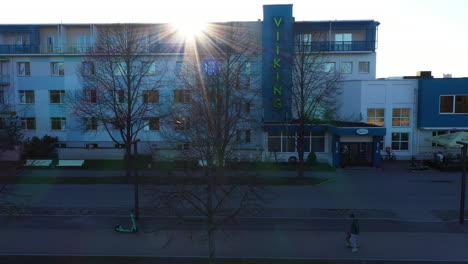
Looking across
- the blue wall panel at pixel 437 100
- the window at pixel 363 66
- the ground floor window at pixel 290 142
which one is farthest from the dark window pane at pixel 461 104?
the ground floor window at pixel 290 142

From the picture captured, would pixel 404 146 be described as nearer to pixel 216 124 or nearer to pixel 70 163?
pixel 216 124

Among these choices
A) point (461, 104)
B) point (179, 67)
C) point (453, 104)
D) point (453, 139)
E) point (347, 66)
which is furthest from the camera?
point (347, 66)

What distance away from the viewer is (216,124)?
1152 cm

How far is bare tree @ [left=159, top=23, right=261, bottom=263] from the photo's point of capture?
9555 mm

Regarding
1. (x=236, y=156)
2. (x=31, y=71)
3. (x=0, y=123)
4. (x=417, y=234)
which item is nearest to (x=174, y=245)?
(x=236, y=156)

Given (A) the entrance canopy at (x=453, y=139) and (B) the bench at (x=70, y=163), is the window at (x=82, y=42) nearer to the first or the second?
(B) the bench at (x=70, y=163)

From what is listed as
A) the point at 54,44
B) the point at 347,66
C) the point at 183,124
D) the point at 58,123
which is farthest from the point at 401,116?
the point at 54,44

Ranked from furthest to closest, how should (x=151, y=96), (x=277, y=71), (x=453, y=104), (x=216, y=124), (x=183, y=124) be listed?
(x=453, y=104)
(x=277, y=71)
(x=151, y=96)
(x=183, y=124)
(x=216, y=124)

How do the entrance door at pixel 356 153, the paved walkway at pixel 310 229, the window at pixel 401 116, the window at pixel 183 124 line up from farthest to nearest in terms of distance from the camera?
the window at pixel 401 116 → the entrance door at pixel 356 153 → the window at pixel 183 124 → the paved walkway at pixel 310 229

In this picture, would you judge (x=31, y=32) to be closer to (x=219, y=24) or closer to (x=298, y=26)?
(x=219, y=24)

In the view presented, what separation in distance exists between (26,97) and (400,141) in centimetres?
3592

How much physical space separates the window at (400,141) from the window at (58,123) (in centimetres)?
3138

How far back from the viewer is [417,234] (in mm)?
12984

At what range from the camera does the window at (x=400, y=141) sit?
31.8 m
